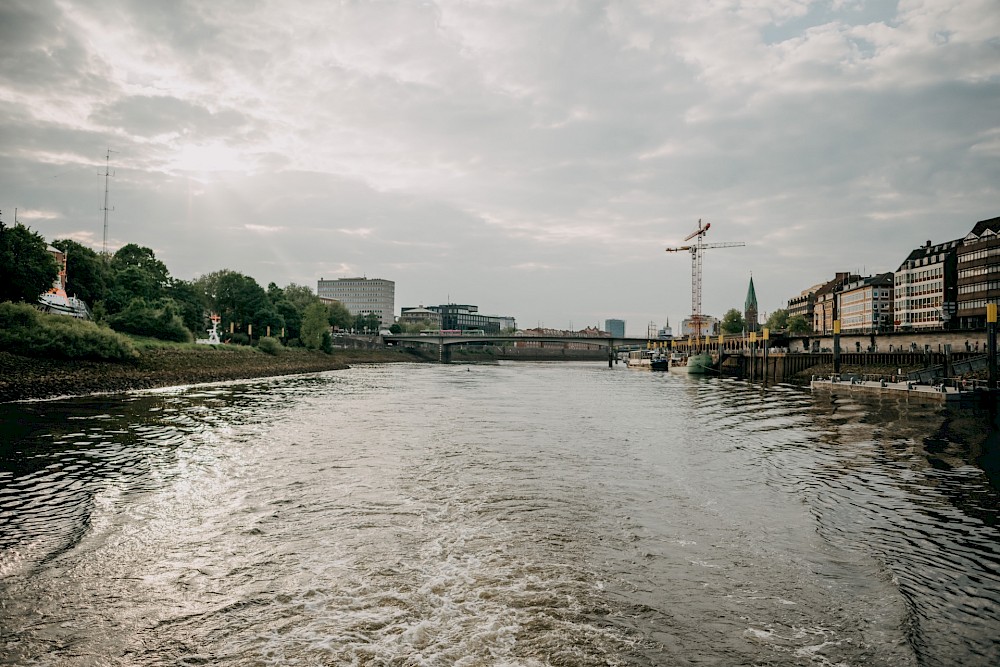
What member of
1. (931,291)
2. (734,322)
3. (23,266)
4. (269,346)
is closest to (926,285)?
(931,291)

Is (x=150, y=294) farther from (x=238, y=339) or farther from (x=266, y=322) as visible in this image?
(x=266, y=322)

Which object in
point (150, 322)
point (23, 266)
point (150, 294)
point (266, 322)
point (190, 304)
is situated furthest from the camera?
point (266, 322)

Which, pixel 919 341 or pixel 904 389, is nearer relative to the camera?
pixel 904 389

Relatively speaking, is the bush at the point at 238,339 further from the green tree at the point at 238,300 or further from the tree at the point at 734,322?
the tree at the point at 734,322

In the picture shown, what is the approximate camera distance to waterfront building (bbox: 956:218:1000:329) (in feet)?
300

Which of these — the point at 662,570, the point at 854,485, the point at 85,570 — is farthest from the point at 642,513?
the point at 85,570

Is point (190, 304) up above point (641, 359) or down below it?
above

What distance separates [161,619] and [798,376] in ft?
289

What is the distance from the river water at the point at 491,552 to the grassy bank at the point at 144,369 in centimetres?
1956

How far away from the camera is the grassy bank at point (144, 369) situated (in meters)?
39.3

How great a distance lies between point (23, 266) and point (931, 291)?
14177 centimetres

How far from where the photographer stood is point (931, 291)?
112 meters

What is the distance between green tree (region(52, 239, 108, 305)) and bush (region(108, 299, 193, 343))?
13.6 m

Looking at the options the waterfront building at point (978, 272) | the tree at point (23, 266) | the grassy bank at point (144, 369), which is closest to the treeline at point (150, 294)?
the tree at point (23, 266)
